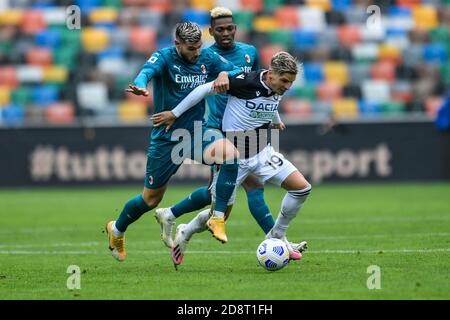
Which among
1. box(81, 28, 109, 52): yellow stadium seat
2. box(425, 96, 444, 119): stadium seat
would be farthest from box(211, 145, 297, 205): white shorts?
box(81, 28, 109, 52): yellow stadium seat

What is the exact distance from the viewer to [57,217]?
15.9 meters

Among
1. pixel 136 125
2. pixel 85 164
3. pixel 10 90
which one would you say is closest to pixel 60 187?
pixel 85 164

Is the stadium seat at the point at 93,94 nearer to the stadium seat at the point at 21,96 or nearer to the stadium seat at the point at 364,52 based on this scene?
the stadium seat at the point at 21,96

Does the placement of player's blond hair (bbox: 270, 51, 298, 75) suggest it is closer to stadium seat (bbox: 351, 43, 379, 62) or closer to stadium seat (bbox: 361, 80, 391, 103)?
stadium seat (bbox: 361, 80, 391, 103)

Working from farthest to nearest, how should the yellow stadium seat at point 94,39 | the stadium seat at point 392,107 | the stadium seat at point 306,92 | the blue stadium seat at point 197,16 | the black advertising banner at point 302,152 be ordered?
the blue stadium seat at point 197,16, the yellow stadium seat at point 94,39, the stadium seat at point 306,92, the stadium seat at point 392,107, the black advertising banner at point 302,152

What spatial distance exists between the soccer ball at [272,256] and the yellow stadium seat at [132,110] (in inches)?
543

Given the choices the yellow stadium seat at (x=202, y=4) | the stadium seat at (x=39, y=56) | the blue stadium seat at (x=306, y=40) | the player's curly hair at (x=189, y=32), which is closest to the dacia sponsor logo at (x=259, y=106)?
the player's curly hair at (x=189, y=32)

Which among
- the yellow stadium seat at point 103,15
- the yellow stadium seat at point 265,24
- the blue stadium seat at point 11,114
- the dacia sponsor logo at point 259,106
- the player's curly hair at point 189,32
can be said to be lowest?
the blue stadium seat at point 11,114

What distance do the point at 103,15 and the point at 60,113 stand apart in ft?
11.4

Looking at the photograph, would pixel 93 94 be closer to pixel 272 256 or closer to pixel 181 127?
pixel 181 127

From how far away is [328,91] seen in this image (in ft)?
77.6

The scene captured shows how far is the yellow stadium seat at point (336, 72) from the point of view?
23.9 metres

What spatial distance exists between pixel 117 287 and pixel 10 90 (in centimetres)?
1654

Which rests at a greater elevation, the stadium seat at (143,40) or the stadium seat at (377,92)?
the stadium seat at (143,40)
